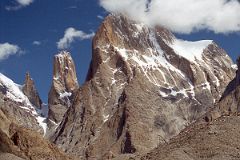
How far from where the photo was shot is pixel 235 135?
4126 inches

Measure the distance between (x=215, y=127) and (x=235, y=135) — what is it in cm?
463

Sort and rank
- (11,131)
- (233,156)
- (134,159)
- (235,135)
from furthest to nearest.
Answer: (11,131), (134,159), (235,135), (233,156)

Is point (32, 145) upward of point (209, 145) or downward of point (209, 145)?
upward

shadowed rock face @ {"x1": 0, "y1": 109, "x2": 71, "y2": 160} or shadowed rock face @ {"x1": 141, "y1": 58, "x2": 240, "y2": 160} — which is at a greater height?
shadowed rock face @ {"x1": 0, "y1": 109, "x2": 71, "y2": 160}

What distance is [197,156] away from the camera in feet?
328

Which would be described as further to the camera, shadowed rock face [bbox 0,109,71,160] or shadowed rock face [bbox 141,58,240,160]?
shadowed rock face [bbox 0,109,71,160]

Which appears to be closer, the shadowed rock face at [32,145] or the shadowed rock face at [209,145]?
the shadowed rock face at [209,145]

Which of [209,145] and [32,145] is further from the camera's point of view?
[32,145]

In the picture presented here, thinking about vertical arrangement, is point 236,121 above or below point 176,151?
above

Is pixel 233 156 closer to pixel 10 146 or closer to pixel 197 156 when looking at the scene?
pixel 197 156

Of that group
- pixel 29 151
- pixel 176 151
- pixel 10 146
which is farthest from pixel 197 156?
pixel 29 151

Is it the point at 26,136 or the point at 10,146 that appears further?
the point at 26,136

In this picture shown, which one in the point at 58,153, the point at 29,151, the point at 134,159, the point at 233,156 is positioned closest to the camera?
the point at 233,156

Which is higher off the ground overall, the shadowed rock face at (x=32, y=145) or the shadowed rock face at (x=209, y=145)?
the shadowed rock face at (x=32, y=145)
